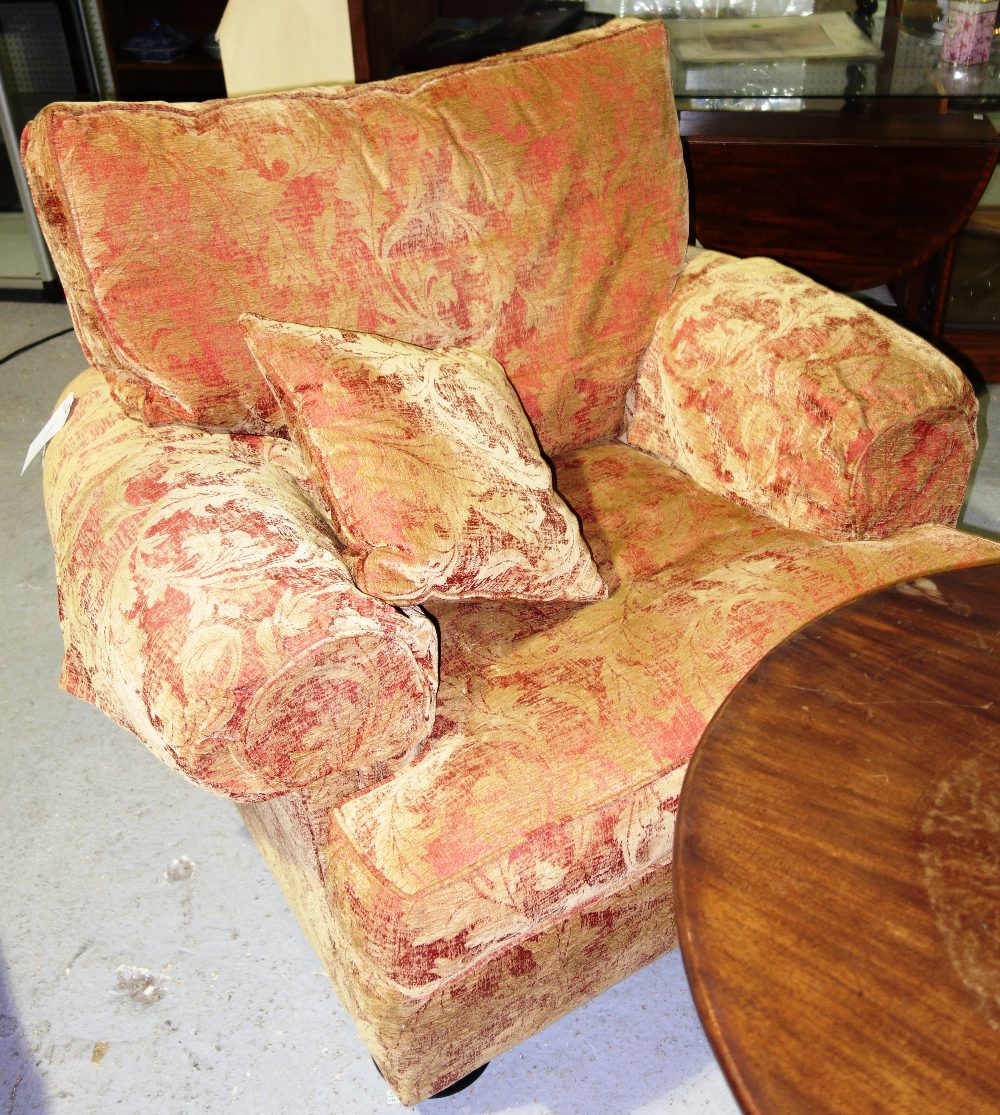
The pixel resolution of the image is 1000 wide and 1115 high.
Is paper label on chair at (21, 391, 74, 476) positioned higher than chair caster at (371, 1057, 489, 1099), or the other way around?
paper label on chair at (21, 391, 74, 476)

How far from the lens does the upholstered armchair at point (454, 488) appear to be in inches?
39.7

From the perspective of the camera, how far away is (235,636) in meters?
0.96

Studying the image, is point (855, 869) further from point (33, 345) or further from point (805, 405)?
point (33, 345)

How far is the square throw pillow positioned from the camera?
110 cm

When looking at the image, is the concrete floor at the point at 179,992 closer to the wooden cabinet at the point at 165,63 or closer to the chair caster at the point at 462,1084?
the chair caster at the point at 462,1084

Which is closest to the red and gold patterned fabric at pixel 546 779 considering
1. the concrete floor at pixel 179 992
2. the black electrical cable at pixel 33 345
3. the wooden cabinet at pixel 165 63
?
the concrete floor at pixel 179 992

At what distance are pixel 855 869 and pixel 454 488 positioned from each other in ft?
1.86

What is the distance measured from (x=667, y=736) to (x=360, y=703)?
11.9 inches

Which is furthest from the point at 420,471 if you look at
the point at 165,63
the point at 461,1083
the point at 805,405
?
the point at 165,63

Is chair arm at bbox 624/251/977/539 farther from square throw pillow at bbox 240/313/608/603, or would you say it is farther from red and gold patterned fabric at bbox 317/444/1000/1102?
square throw pillow at bbox 240/313/608/603

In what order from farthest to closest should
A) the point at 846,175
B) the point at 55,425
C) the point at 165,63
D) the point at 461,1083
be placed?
1. the point at 165,63
2. the point at 846,175
3. the point at 55,425
4. the point at 461,1083

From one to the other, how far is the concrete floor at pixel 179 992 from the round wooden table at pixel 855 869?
0.55m

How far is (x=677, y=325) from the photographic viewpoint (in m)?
1.51

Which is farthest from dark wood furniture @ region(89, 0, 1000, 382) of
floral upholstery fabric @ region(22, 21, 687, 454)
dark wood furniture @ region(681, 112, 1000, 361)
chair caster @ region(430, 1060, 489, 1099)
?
chair caster @ region(430, 1060, 489, 1099)
